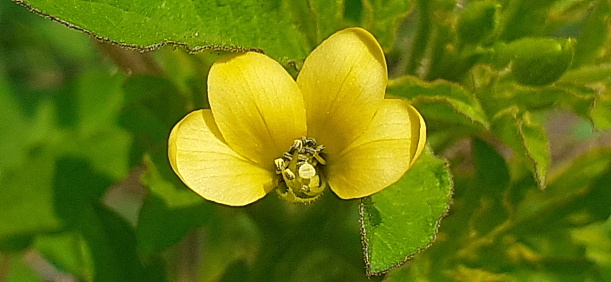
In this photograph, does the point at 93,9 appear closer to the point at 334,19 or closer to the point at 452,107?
the point at 334,19

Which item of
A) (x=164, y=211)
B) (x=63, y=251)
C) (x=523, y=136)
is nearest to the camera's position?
(x=523, y=136)

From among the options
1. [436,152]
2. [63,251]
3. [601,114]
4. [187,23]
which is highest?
[187,23]

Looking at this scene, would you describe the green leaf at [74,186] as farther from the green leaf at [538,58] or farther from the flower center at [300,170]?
the green leaf at [538,58]

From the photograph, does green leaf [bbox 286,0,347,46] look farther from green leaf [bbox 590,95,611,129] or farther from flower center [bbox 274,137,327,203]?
green leaf [bbox 590,95,611,129]

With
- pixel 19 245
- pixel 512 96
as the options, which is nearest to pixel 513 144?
pixel 512 96

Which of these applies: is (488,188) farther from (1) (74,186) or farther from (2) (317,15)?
(1) (74,186)

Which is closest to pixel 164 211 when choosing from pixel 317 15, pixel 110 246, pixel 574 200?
pixel 110 246

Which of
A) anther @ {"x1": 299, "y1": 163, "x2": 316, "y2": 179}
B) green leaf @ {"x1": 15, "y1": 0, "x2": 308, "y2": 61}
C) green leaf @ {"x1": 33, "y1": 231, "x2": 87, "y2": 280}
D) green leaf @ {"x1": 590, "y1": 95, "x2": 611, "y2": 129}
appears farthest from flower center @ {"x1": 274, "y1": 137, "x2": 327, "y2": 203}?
green leaf @ {"x1": 33, "y1": 231, "x2": 87, "y2": 280}

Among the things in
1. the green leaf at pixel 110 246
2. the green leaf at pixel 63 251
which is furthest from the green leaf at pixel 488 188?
the green leaf at pixel 63 251

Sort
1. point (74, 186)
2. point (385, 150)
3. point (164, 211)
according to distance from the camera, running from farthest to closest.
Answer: point (74, 186) → point (164, 211) → point (385, 150)
